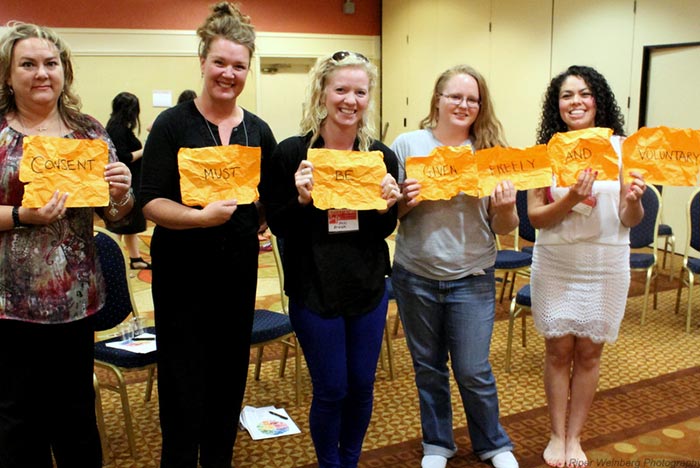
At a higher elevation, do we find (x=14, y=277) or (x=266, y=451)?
(x=14, y=277)

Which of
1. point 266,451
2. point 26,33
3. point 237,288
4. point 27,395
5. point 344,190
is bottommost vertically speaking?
point 266,451

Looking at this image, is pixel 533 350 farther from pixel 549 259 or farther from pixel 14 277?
pixel 14 277

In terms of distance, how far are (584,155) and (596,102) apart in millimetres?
294

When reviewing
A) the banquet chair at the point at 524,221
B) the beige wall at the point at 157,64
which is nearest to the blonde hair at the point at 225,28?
the banquet chair at the point at 524,221

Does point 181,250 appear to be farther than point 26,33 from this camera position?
Yes

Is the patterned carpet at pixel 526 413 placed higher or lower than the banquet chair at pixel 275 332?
lower

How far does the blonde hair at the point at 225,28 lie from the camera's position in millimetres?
1895

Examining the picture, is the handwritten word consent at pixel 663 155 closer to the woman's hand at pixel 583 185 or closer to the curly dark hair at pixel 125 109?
the woman's hand at pixel 583 185

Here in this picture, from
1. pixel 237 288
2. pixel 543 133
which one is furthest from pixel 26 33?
pixel 543 133

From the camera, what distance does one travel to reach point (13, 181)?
1766mm

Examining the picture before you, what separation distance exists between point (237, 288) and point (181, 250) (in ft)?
0.76

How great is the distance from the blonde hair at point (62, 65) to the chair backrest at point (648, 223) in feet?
12.4

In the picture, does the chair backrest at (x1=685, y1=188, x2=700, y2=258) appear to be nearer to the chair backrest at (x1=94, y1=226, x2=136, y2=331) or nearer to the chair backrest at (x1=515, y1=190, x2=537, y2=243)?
the chair backrest at (x1=515, y1=190, x2=537, y2=243)

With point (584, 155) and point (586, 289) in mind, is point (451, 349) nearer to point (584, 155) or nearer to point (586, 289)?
point (586, 289)
